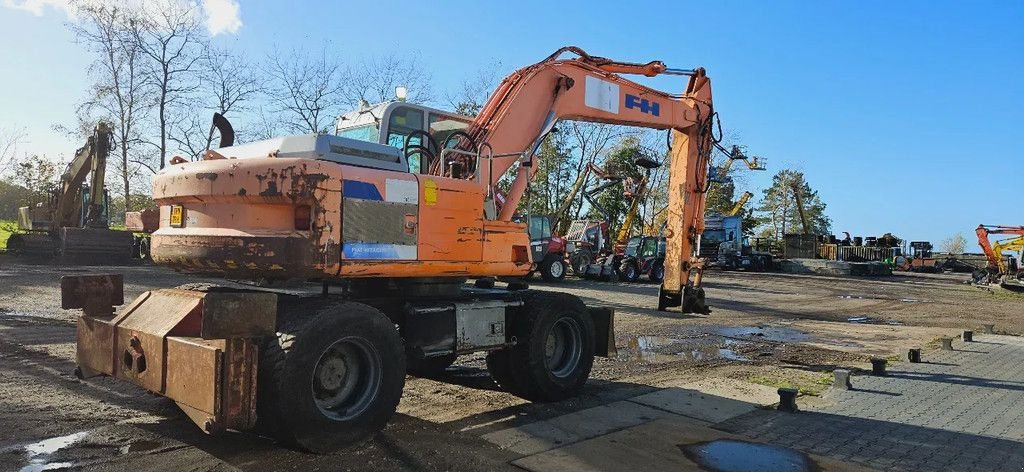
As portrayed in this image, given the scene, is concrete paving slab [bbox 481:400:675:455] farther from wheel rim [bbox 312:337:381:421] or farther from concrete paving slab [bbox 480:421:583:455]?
wheel rim [bbox 312:337:381:421]

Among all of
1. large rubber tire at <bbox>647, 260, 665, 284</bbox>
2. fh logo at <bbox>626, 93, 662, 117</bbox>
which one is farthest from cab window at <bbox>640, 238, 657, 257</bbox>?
fh logo at <bbox>626, 93, 662, 117</bbox>

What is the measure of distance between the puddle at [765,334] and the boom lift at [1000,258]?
70.5ft

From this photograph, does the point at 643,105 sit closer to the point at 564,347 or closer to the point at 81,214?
the point at 564,347

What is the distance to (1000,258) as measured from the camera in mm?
35656

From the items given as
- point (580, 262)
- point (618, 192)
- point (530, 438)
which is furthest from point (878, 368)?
point (618, 192)

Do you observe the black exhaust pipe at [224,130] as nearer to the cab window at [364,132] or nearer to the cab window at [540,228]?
the cab window at [364,132]

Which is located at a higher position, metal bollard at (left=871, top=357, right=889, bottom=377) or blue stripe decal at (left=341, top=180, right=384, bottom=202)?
blue stripe decal at (left=341, top=180, right=384, bottom=202)

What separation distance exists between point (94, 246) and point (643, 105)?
2371 centimetres

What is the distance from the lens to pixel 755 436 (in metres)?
5.82

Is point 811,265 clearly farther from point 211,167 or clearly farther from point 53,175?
point 53,175

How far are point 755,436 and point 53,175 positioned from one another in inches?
2569

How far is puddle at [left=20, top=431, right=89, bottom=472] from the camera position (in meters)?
4.41

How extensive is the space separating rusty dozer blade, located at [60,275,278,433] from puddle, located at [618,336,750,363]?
6208 millimetres

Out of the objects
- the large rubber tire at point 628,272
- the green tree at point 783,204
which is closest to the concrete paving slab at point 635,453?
the large rubber tire at point 628,272
